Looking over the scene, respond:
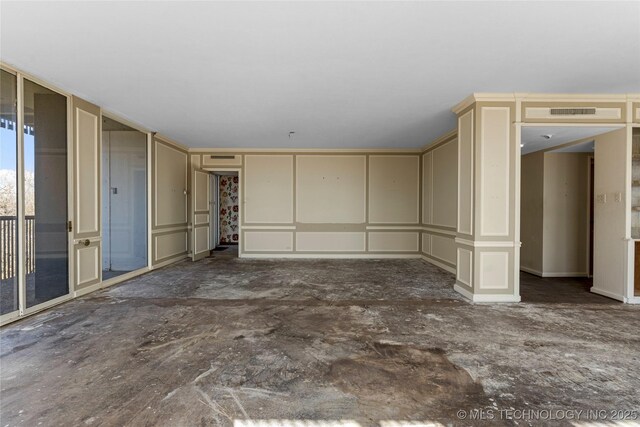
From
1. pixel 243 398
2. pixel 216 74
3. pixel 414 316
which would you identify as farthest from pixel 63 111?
pixel 414 316

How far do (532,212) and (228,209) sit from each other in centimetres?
870

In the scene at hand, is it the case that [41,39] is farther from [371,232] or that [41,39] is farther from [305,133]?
[371,232]

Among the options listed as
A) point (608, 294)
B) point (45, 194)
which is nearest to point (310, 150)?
point (45, 194)

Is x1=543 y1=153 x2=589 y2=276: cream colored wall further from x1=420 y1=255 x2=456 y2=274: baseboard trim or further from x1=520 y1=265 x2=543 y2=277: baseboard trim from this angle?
x1=420 y1=255 x2=456 y2=274: baseboard trim

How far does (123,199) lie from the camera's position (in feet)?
18.2

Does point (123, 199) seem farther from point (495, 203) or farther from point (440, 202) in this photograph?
point (440, 202)

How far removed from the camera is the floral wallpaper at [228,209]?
10461 millimetres

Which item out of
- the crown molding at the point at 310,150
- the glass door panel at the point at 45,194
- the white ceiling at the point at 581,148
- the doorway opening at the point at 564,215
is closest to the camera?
the glass door panel at the point at 45,194

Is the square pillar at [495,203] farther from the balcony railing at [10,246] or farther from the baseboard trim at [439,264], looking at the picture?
the balcony railing at [10,246]

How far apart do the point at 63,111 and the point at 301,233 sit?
16.8ft

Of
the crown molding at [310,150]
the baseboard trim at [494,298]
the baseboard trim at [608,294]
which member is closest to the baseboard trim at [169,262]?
the crown molding at [310,150]

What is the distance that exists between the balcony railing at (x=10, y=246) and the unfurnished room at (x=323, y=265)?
2cm

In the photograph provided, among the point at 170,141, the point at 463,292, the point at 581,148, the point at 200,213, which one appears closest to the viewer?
the point at 463,292

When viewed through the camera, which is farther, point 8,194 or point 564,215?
point 564,215
